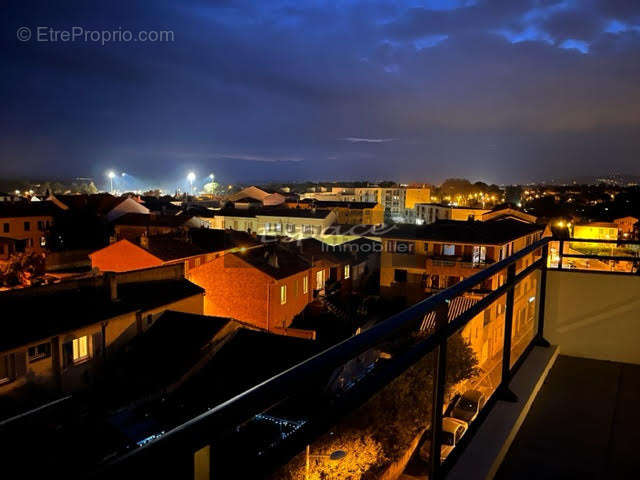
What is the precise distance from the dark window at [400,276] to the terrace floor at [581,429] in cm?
2128

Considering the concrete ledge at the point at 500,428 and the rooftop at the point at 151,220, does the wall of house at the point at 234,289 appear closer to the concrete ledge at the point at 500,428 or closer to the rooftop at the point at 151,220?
the rooftop at the point at 151,220

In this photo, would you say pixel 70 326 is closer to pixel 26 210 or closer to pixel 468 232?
pixel 468 232

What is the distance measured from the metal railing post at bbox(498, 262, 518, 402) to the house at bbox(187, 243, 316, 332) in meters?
16.2

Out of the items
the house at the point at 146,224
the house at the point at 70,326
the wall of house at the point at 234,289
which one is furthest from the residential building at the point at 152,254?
the house at the point at 146,224

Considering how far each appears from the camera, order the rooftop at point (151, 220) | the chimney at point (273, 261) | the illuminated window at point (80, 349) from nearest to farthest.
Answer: the illuminated window at point (80, 349) < the chimney at point (273, 261) < the rooftop at point (151, 220)

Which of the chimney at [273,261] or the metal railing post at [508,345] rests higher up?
the metal railing post at [508,345]

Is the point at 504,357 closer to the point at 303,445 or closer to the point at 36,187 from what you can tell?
the point at 303,445

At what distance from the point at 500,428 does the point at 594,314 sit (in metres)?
1.88

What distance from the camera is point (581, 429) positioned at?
248 centimetres

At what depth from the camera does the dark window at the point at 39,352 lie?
1159 centimetres

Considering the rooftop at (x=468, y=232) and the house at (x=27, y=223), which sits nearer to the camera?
the rooftop at (x=468, y=232)

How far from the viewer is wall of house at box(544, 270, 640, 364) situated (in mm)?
3559

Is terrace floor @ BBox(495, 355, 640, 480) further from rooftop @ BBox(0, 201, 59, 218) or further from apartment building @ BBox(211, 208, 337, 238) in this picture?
rooftop @ BBox(0, 201, 59, 218)

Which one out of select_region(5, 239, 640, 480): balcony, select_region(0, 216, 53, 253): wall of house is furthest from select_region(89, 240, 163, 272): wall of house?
select_region(5, 239, 640, 480): balcony
